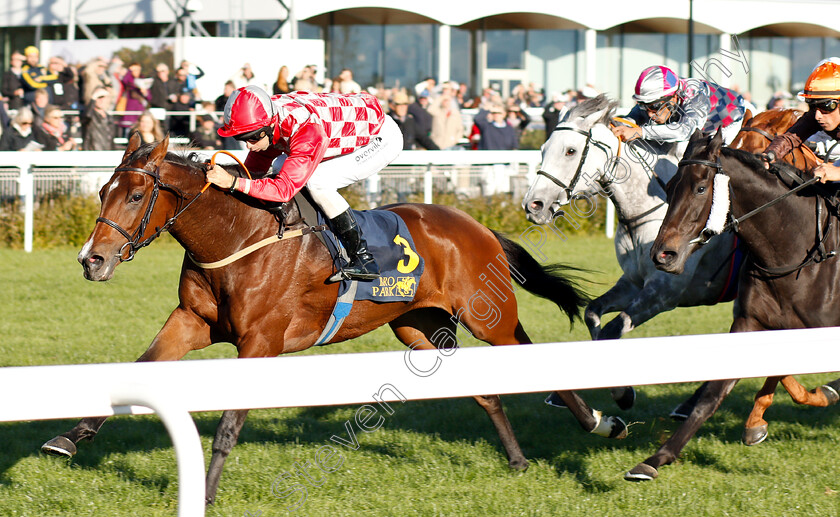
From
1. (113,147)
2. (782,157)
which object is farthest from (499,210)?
(782,157)

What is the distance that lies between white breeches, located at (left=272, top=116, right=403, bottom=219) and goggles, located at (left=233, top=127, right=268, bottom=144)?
0.71 ft

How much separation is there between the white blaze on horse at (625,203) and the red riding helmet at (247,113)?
1.58 m

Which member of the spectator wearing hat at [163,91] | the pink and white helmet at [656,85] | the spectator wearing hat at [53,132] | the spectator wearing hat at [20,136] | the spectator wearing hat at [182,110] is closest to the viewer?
the pink and white helmet at [656,85]

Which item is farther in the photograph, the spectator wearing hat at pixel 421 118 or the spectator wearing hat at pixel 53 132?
the spectator wearing hat at pixel 421 118

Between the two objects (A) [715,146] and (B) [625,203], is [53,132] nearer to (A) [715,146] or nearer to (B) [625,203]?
(B) [625,203]

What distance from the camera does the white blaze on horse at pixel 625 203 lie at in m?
4.63

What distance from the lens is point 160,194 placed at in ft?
11.3

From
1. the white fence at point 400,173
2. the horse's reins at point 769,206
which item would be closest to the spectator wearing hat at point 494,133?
the white fence at point 400,173

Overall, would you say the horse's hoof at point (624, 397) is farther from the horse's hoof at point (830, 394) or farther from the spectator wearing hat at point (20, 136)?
the spectator wearing hat at point (20, 136)

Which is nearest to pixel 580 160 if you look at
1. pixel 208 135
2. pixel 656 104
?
pixel 656 104

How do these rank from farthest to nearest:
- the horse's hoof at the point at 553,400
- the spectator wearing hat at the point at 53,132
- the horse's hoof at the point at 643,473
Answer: the spectator wearing hat at the point at 53,132 → the horse's hoof at the point at 553,400 → the horse's hoof at the point at 643,473

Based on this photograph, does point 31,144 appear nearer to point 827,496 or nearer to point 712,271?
point 712,271

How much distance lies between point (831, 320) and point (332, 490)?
6.45ft

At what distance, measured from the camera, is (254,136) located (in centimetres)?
362
